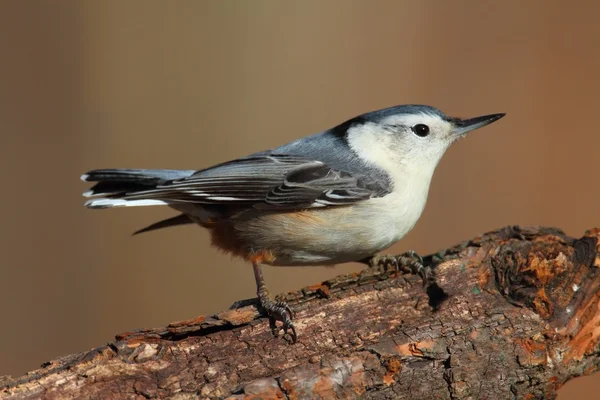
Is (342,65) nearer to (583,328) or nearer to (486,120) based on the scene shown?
(486,120)

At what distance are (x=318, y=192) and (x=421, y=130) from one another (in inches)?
19.2

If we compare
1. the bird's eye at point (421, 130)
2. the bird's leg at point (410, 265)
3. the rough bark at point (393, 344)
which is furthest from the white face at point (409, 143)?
the rough bark at point (393, 344)

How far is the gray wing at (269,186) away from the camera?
2.36 m

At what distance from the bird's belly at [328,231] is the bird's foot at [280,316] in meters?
0.32

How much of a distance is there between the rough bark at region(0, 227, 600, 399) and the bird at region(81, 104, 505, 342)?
183 mm

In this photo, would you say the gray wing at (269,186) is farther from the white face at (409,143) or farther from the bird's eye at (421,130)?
the bird's eye at (421,130)

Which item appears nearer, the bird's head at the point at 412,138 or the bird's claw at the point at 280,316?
the bird's claw at the point at 280,316

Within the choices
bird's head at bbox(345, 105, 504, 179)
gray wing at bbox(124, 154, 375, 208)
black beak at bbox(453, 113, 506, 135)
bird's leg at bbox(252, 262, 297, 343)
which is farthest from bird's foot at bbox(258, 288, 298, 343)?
black beak at bbox(453, 113, 506, 135)

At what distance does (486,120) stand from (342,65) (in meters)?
1.68

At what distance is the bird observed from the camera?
7.63 feet

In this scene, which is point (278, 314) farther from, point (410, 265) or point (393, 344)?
point (410, 265)

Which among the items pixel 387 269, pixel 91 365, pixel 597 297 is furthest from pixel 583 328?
pixel 91 365

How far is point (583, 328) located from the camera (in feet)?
6.58

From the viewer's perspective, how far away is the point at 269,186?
2418 millimetres
